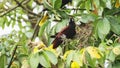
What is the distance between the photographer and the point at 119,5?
1.65m

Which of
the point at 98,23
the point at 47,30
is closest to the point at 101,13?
the point at 98,23

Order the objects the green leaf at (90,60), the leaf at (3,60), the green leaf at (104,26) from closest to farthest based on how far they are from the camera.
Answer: the green leaf at (90,60) < the green leaf at (104,26) < the leaf at (3,60)

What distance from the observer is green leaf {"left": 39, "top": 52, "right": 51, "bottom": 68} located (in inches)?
52.5

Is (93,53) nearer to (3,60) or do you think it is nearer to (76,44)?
(76,44)

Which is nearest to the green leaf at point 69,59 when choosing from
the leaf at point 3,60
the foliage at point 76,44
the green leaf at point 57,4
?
the foliage at point 76,44

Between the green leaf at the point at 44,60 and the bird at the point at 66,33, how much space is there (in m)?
0.14

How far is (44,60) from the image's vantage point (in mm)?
1343

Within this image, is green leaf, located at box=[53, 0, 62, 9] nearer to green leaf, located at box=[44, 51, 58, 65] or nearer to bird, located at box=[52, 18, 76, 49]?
bird, located at box=[52, 18, 76, 49]

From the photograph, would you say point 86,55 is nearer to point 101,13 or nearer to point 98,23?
point 98,23

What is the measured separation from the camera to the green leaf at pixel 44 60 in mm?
1334

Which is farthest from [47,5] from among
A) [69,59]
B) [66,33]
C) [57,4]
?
[69,59]

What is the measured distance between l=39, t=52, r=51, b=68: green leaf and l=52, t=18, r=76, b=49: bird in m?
0.14

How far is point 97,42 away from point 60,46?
0.21 metres

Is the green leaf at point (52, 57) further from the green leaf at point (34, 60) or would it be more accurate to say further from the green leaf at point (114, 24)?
the green leaf at point (114, 24)
